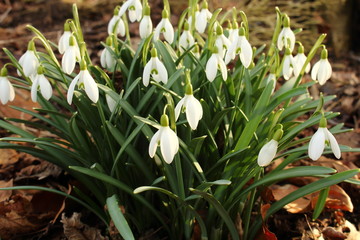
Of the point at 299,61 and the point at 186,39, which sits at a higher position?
the point at 186,39

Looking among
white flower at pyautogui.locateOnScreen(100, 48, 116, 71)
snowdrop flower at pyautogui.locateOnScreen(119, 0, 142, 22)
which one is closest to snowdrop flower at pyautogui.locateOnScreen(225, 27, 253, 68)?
snowdrop flower at pyautogui.locateOnScreen(119, 0, 142, 22)

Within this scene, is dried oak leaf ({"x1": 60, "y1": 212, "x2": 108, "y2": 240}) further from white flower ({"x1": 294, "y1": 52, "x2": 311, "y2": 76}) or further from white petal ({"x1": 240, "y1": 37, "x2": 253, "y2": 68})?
white flower ({"x1": 294, "y1": 52, "x2": 311, "y2": 76})

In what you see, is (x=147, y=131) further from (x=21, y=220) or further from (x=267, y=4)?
(x=267, y=4)

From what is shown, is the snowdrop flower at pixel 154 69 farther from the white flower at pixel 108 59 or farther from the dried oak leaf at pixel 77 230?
the dried oak leaf at pixel 77 230

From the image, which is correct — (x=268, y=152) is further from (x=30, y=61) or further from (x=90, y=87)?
(x=30, y=61)

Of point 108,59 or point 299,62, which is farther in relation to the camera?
point 108,59

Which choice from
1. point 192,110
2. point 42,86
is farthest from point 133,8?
point 192,110
